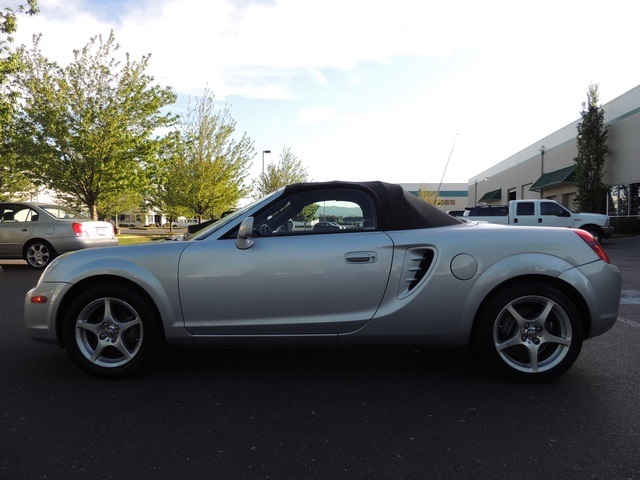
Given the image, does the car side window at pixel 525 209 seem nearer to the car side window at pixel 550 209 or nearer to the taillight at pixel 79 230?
the car side window at pixel 550 209

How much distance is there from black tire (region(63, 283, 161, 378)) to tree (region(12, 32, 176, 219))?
15.2 m

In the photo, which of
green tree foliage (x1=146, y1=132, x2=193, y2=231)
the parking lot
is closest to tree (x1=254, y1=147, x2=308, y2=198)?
green tree foliage (x1=146, y1=132, x2=193, y2=231)

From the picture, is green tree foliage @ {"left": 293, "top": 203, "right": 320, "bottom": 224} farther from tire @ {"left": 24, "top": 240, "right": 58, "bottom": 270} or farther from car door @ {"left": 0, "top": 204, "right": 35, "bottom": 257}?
car door @ {"left": 0, "top": 204, "right": 35, "bottom": 257}

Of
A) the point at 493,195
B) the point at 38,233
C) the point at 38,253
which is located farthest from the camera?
the point at 493,195

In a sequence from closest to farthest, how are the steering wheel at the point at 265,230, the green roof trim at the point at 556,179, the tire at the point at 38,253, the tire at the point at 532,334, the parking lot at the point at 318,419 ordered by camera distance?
the parking lot at the point at 318,419
the tire at the point at 532,334
the steering wheel at the point at 265,230
the tire at the point at 38,253
the green roof trim at the point at 556,179

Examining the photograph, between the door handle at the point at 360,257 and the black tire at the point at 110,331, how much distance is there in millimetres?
1505

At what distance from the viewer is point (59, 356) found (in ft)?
13.2

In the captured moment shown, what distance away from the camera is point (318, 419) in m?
2.73

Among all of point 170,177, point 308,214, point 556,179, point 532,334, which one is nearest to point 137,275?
point 308,214

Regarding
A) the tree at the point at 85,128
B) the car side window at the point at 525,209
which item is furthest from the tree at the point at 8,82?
the car side window at the point at 525,209

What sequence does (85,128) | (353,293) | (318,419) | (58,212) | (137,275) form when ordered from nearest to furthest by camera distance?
(318,419), (353,293), (137,275), (58,212), (85,128)

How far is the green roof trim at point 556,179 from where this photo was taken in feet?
89.4

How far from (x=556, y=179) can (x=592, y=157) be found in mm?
5169

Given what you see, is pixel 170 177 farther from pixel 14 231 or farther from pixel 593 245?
pixel 593 245
